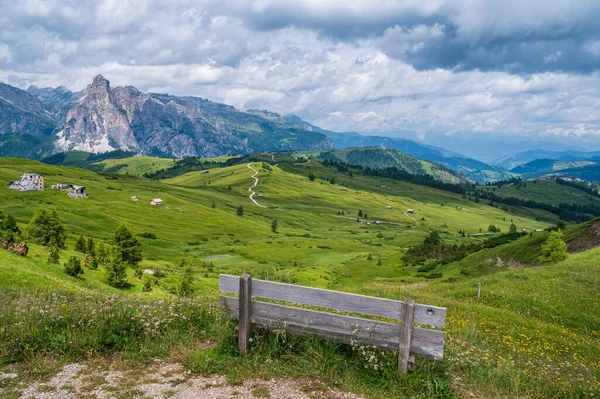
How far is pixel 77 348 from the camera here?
11453 millimetres

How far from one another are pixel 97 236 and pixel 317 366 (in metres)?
113

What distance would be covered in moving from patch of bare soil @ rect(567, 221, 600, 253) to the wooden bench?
61.3 meters

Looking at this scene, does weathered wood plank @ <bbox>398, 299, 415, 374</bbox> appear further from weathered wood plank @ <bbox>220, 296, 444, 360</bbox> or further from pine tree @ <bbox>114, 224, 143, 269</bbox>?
pine tree @ <bbox>114, 224, 143, 269</bbox>

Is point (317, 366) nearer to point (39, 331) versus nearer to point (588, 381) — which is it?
point (588, 381)

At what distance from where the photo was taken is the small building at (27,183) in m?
161

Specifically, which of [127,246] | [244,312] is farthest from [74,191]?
[244,312]

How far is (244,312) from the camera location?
451 inches

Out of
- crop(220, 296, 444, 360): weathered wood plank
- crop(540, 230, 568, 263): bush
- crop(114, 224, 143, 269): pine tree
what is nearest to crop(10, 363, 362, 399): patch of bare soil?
crop(220, 296, 444, 360): weathered wood plank

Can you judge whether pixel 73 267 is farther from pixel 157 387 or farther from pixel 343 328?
pixel 343 328

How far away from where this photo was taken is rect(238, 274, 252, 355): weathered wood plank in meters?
11.4

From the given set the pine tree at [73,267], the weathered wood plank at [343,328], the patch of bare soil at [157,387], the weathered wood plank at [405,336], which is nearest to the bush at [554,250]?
the weathered wood plank at [343,328]

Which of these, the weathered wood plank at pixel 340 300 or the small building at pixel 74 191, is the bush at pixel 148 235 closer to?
the small building at pixel 74 191

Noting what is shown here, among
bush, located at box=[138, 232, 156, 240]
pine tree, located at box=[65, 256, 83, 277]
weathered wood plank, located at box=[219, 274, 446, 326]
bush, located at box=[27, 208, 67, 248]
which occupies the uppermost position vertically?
weathered wood plank, located at box=[219, 274, 446, 326]

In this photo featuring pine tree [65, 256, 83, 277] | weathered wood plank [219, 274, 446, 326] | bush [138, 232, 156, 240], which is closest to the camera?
weathered wood plank [219, 274, 446, 326]
